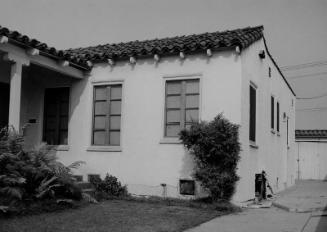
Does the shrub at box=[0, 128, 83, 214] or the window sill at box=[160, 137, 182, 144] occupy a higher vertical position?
the window sill at box=[160, 137, 182, 144]

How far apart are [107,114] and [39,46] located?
9.84ft

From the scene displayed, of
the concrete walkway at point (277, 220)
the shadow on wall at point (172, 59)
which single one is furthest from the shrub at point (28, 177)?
the shadow on wall at point (172, 59)

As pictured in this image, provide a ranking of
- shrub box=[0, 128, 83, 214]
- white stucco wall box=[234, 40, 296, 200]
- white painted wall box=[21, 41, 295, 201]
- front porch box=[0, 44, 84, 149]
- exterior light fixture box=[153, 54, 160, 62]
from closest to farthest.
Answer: shrub box=[0, 128, 83, 214] → white painted wall box=[21, 41, 295, 201] → white stucco wall box=[234, 40, 296, 200] → exterior light fixture box=[153, 54, 160, 62] → front porch box=[0, 44, 84, 149]

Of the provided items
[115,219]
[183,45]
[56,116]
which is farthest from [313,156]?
[115,219]

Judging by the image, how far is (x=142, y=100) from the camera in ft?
40.9

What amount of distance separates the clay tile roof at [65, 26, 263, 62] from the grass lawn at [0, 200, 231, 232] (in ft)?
13.7

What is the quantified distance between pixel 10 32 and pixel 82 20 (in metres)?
10.1

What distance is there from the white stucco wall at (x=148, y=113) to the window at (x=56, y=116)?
0.36m

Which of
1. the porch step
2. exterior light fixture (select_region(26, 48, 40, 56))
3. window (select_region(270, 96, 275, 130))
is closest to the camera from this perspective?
exterior light fixture (select_region(26, 48, 40, 56))

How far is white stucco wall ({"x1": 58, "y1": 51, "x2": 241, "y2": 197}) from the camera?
11438 millimetres

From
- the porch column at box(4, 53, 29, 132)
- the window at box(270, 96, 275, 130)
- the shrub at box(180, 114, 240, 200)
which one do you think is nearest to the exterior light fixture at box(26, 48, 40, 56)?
the porch column at box(4, 53, 29, 132)

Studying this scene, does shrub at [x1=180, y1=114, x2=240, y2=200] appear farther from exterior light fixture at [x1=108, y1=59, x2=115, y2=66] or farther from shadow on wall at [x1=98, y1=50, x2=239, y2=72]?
exterior light fixture at [x1=108, y1=59, x2=115, y2=66]

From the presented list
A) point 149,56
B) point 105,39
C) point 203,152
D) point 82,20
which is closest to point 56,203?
point 203,152

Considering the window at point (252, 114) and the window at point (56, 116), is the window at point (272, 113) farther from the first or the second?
the window at point (56, 116)
